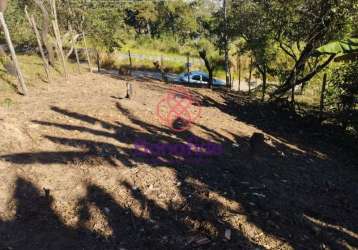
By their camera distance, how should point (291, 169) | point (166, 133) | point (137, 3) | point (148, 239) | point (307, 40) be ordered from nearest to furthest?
point (148, 239) → point (291, 169) → point (166, 133) → point (307, 40) → point (137, 3)

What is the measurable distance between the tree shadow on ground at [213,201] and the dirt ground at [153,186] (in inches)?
0.7

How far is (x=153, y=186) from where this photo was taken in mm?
4887

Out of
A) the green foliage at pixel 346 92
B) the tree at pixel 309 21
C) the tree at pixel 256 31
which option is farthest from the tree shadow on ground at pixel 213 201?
the tree at pixel 256 31

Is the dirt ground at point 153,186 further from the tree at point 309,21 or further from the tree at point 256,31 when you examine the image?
the tree at point 256,31

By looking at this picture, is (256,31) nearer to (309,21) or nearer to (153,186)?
(309,21)

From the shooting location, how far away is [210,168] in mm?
5691

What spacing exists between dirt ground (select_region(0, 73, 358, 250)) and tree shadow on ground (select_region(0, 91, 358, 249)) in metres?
0.02

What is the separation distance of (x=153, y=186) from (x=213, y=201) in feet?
3.14

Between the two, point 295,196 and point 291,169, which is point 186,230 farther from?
point 291,169

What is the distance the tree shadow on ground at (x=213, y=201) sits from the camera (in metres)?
3.93

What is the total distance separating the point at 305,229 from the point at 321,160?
3290 mm

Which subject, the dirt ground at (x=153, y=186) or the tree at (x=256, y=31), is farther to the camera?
the tree at (x=256, y=31)

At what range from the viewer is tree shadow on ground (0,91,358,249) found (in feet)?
12.9

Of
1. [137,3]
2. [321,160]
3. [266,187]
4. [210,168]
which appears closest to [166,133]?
[210,168]
